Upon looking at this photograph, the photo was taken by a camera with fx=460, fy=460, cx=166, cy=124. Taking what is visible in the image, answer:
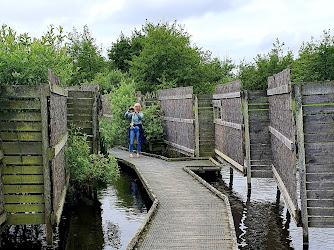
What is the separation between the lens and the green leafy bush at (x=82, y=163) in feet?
33.2

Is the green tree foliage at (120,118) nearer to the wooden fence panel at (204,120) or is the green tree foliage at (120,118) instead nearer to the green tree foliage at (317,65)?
the wooden fence panel at (204,120)

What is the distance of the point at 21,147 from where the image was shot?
6754 millimetres

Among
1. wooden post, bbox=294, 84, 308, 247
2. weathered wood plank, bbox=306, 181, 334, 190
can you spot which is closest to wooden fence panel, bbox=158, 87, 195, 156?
wooden post, bbox=294, 84, 308, 247

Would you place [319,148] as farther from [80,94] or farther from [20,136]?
[80,94]

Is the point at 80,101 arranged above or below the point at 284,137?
above

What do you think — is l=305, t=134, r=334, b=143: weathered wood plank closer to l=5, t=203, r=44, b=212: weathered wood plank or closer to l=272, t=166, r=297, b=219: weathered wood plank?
l=272, t=166, r=297, b=219: weathered wood plank

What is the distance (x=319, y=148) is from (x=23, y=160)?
14.4 ft

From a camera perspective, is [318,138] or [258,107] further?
[258,107]

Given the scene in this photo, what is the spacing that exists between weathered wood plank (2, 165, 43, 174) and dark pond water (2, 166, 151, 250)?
1490 millimetres

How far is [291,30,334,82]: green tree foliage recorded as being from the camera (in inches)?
1490

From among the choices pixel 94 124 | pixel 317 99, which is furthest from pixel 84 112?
pixel 317 99

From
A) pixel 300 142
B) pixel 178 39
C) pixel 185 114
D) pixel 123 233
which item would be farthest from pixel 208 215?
pixel 178 39

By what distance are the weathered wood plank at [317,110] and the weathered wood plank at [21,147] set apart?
3.96 m

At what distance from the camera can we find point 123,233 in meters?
8.66
